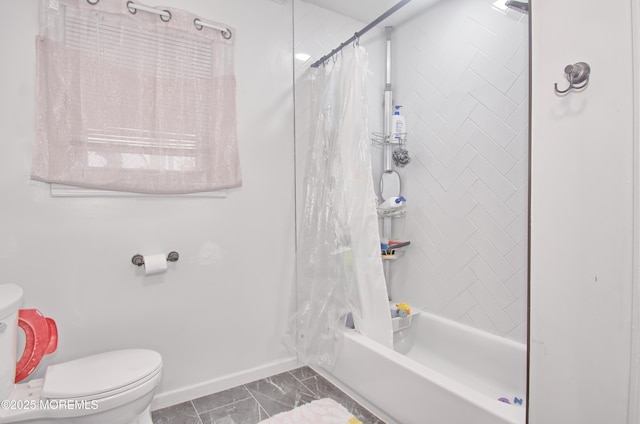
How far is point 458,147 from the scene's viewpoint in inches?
80.7

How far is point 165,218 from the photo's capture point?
1752 mm

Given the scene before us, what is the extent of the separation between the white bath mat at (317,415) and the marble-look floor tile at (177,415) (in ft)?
1.21

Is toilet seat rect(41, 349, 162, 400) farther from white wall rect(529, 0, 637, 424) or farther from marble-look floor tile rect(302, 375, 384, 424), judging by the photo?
white wall rect(529, 0, 637, 424)

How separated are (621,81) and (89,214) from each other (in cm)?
198

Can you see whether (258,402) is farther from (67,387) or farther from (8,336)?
(8,336)

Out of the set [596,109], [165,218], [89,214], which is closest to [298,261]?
[165,218]

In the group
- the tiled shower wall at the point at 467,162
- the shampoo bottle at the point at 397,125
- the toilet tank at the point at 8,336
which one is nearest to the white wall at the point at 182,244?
the toilet tank at the point at 8,336

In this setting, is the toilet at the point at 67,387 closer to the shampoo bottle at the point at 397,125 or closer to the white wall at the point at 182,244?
the white wall at the point at 182,244

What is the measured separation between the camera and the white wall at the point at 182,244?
1.44 m

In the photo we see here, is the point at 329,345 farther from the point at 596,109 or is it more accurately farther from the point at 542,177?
the point at 596,109

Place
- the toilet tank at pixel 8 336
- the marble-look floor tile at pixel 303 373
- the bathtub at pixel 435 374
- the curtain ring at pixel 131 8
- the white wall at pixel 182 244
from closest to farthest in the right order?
the toilet tank at pixel 8 336 < the bathtub at pixel 435 374 < the white wall at pixel 182 244 < the curtain ring at pixel 131 8 < the marble-look floor tile at pixel 303 373

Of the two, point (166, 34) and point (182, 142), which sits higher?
point (166, 34)

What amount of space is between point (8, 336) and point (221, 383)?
3.48 feet

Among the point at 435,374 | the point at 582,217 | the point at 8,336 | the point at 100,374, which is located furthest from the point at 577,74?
the point at 8,336
